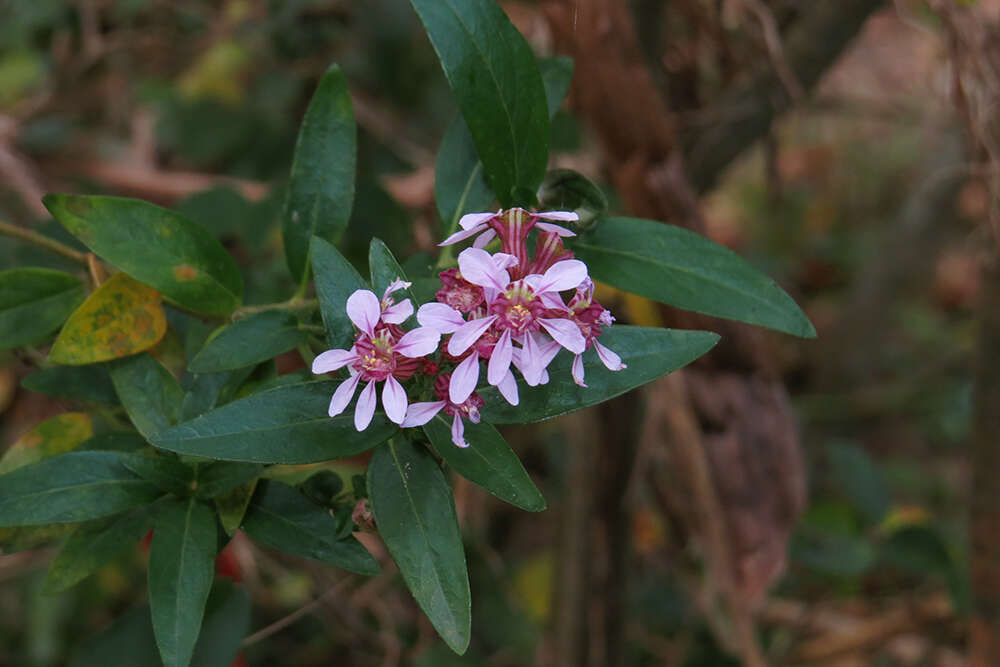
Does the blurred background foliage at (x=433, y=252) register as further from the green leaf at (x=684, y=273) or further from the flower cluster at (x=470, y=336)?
the flower cluster at (x=470, y=336)

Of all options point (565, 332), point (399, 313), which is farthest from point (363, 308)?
point (565, 332)

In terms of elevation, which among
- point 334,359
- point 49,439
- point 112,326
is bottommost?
point 49,439

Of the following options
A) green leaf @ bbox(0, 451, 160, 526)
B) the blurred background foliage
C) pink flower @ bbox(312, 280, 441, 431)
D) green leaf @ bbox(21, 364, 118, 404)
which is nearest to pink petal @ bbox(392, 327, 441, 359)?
pink flower @ bbox(312, 280, 441, 431)

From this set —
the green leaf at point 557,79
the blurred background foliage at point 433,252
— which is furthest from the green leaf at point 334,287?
the blurred background foliage at point 433,252

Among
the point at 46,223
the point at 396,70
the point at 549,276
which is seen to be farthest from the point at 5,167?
the point at 549,276

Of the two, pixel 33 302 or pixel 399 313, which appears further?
pixel 33 302

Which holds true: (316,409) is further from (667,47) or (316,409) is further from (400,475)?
(667,47)

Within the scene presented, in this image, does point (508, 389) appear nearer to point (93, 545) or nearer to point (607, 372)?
point (607, 372)
